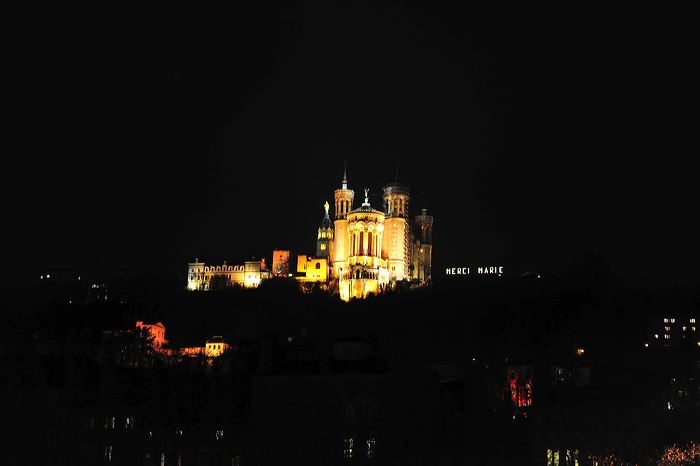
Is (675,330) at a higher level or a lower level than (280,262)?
lower

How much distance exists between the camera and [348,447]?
1716 inches

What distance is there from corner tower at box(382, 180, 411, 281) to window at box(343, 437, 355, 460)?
84277 mm

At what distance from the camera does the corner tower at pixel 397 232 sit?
129250 mm

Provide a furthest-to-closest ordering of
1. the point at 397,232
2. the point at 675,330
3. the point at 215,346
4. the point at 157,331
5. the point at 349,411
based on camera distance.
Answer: the point at 397,232, the point at 157,331, the point at 675,330, the point at 215,346, the point at 349,411

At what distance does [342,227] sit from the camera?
131 metres

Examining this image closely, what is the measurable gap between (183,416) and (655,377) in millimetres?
28621

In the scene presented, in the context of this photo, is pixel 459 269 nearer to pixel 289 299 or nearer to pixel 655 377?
pixel 289 299

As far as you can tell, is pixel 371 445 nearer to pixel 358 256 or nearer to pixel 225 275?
pixel 358 256

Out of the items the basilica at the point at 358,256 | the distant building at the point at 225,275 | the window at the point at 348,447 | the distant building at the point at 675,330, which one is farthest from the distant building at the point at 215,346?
the window at the point at 348,447

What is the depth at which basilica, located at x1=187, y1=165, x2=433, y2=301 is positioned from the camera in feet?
405

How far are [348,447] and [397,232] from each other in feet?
291

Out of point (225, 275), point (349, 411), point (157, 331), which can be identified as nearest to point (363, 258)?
point (225, 275)

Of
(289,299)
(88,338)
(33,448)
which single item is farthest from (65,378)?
(289,299)

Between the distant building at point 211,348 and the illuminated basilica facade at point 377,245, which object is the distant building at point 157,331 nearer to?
the distant building at point 211,348
